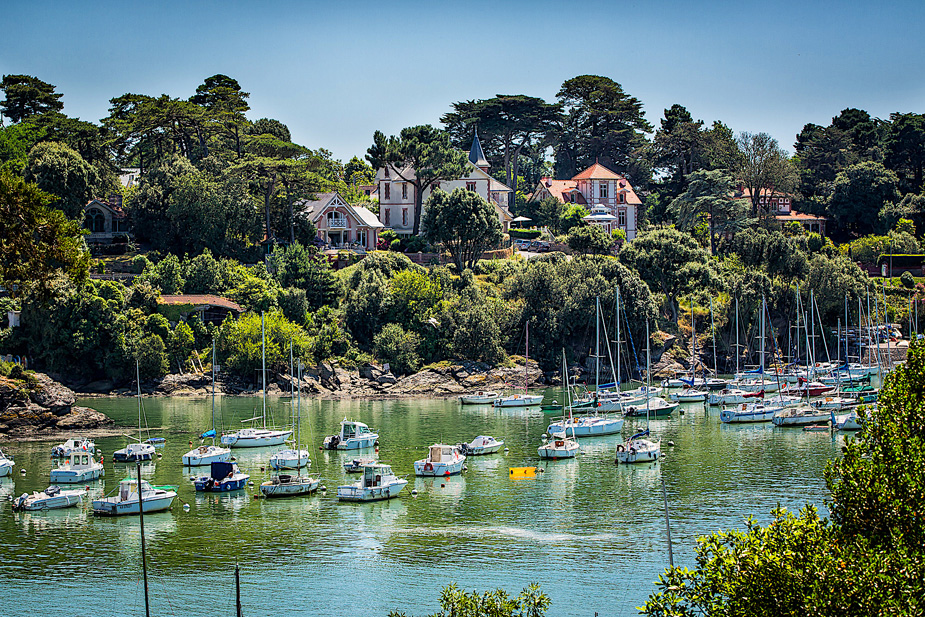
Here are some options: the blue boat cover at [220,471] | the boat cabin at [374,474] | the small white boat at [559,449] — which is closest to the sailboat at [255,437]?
the blue boat cover at [220,471]

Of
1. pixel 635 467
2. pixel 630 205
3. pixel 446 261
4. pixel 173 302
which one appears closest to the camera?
pixel 635 467

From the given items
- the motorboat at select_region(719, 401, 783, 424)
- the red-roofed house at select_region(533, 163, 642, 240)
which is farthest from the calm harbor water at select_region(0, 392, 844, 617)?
the red-roofed house at select_region(533, 163, 642, 240)

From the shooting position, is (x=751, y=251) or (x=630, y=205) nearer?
(x=751, y=251)

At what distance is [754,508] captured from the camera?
167 feet

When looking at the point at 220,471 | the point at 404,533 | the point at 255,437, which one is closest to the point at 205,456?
the point at 220,471

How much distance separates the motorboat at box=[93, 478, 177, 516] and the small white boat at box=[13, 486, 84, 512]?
1600 millimetres

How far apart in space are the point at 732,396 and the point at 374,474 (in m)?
46.0

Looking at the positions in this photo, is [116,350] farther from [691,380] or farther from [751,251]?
[751,251]

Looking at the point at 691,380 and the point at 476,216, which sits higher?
the point at 476,216

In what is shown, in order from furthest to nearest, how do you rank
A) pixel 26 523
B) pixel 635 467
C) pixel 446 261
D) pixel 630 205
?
1. pixel 630 205
2. pixel 446 261
3. pixel 635 467
4. pixel 26 523

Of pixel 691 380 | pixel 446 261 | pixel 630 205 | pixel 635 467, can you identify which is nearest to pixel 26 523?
pixel 635 467

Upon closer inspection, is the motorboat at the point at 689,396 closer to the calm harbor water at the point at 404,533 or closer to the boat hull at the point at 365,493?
the calm harbor water at the point at 404,533

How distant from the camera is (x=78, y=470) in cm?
5841

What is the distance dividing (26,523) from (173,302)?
54.4m
